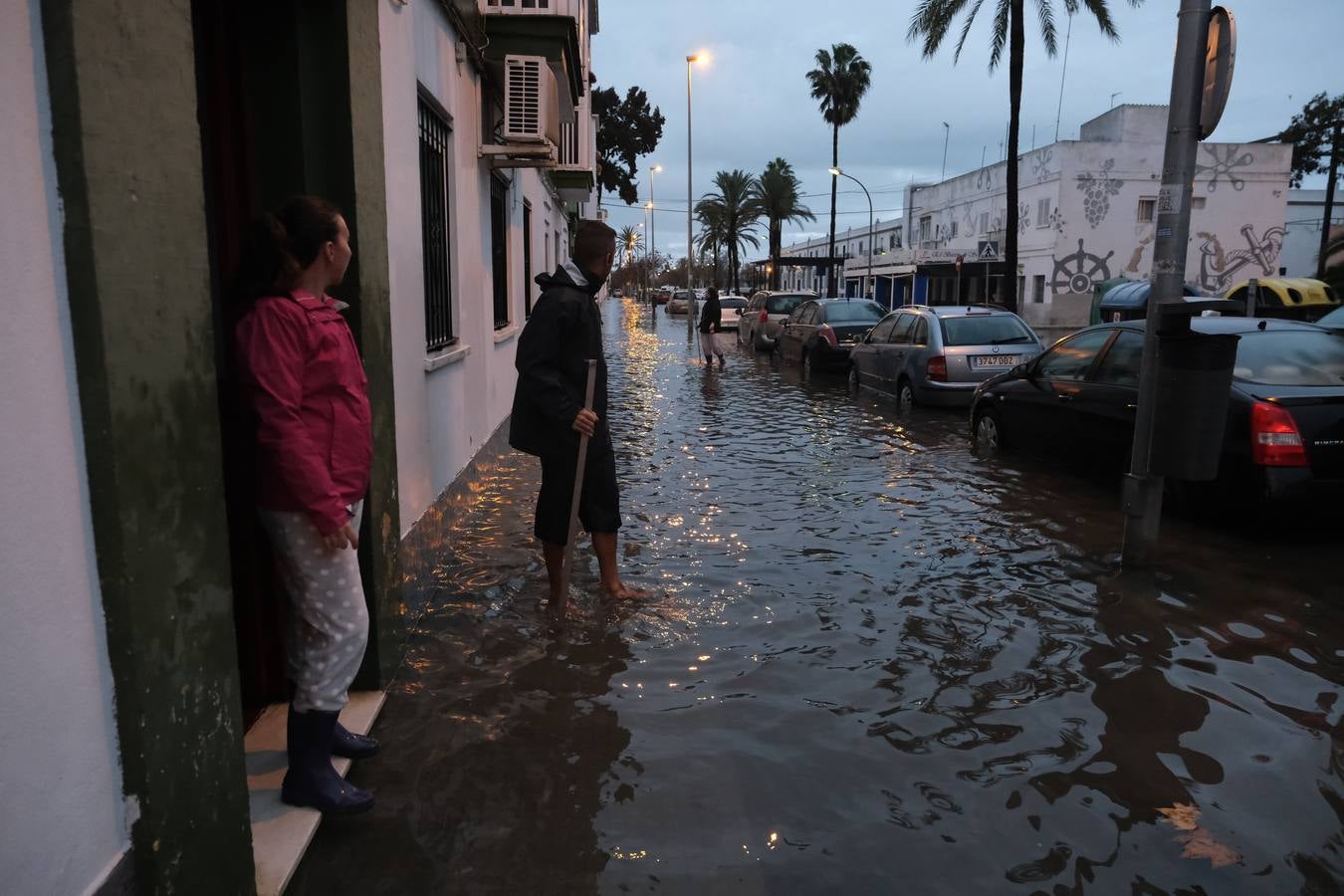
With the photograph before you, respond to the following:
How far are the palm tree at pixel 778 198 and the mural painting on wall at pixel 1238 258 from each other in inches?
898

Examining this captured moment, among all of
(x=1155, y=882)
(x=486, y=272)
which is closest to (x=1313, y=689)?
(x=1155, y=882)

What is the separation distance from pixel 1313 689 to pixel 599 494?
3.26 meters

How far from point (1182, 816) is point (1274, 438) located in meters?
3.57

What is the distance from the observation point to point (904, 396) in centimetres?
1280

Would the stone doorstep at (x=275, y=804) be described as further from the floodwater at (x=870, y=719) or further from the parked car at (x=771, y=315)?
the parked car at (x=771, y=315)

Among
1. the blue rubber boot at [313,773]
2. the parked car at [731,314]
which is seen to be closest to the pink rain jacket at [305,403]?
the blue rubber boot at [313,773]

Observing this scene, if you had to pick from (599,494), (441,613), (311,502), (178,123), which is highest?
(178,123)

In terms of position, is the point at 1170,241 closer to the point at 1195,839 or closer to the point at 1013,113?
the point at 1195,839

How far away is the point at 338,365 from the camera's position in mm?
2809

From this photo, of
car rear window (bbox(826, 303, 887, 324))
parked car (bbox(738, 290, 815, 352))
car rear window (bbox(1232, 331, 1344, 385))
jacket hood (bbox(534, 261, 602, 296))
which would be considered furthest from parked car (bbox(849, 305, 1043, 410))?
parked car (bbox(738, 290, 815, 352))

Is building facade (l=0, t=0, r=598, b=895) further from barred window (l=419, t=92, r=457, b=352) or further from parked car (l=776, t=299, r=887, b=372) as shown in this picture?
parked car (l=776, t=299, r=887, b=372)


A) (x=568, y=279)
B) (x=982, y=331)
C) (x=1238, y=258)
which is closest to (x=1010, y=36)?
(x=982, y=331)

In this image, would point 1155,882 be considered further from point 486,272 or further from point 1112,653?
point 486,272

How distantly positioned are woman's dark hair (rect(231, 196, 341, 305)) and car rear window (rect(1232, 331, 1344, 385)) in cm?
567
